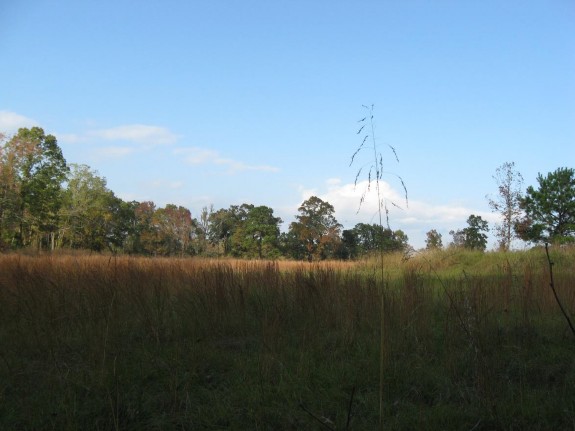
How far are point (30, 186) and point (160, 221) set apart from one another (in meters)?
26.7

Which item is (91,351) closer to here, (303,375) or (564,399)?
(303,375)

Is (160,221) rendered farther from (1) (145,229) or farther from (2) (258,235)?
(2) (258,235)

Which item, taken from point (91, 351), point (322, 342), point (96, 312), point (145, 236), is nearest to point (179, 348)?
point (91, 351)

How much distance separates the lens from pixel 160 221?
201 ft

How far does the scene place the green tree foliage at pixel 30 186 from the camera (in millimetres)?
31797

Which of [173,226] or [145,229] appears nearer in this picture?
[173,226]

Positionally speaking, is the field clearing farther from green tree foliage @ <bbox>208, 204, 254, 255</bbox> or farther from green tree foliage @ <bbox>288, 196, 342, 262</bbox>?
green tree foliage @ <bbox>208, 204, 254, 255</bbox>

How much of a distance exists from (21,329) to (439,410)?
4.84 m

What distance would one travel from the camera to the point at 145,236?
57594 mm

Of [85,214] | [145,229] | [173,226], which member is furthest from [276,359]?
[145,229]

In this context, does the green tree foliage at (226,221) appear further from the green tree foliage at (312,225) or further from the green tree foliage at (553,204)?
the green tree foliage at (553,204)

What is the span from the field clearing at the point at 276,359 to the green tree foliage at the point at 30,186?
30273 millimetres

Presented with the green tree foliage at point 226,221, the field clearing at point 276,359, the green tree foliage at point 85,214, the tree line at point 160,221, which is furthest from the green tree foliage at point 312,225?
the field clearing at point 276,359

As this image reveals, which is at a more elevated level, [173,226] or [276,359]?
[173,226]
